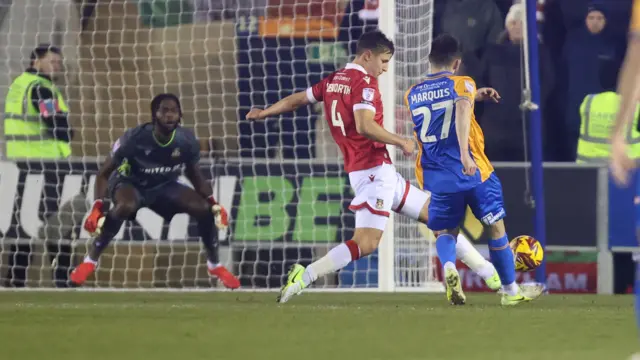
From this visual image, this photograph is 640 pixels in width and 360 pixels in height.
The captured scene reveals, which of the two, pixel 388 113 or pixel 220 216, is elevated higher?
pixel 388 113

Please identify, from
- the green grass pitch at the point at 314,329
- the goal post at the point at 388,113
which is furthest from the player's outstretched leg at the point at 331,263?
the goal post at the point at 388,113

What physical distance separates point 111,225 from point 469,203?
135 inches

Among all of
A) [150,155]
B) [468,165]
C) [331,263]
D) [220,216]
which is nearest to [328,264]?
[331,263]

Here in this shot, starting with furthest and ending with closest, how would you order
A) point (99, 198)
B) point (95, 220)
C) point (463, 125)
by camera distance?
point (99, 198) → point (95, 220) → point (463, 125)

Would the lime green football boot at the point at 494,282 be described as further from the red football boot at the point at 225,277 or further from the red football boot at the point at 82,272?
the red football boot at the point at 82,272

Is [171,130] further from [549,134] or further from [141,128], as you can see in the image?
[549,134]

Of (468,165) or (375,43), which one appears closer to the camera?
(468,165)

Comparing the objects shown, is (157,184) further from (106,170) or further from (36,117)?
(36,117)

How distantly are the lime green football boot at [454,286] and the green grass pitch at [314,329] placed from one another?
60 millimetres

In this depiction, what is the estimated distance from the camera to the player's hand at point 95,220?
34.8ft

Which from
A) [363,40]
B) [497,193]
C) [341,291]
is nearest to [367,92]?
[363,40]

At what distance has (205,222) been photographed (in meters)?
11.0

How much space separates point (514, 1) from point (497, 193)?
164 inches

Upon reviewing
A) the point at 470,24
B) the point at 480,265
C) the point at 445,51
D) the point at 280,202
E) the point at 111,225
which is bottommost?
the point at 480,265
